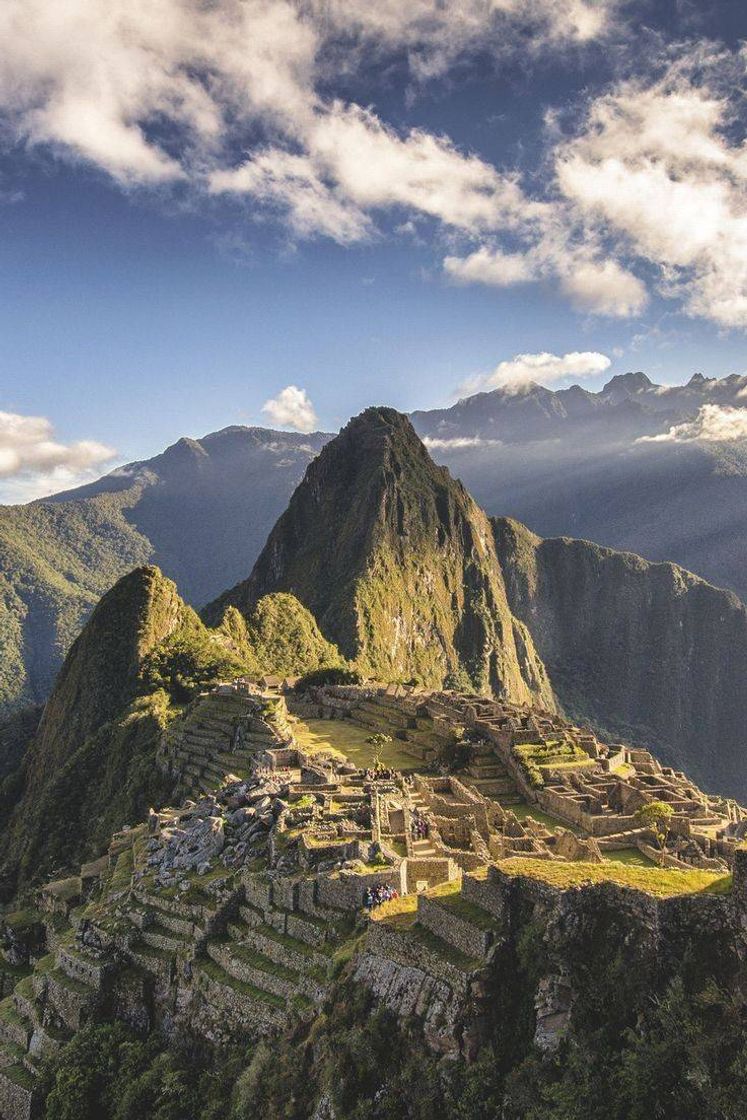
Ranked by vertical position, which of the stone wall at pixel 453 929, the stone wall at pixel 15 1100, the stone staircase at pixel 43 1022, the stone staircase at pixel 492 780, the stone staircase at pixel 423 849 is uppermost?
the stone wall at pixel 453 929

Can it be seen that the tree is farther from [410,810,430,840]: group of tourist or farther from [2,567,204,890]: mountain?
[2,567,204,890]: mountain

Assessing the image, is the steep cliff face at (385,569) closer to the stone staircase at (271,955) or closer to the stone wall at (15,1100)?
the stone wall at (15,1100)

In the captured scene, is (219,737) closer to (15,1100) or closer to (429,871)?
(15,1100)

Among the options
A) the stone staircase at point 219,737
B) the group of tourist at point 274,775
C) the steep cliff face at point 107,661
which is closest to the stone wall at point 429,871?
the group of tourist at point 274,775

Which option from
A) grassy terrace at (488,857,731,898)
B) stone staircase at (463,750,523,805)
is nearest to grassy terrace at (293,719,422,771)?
stone staircase at (463,750,523,805)

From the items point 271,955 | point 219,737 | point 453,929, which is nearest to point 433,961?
point 453,929

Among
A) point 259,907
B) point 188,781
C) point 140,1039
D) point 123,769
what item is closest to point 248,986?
point 259,907
